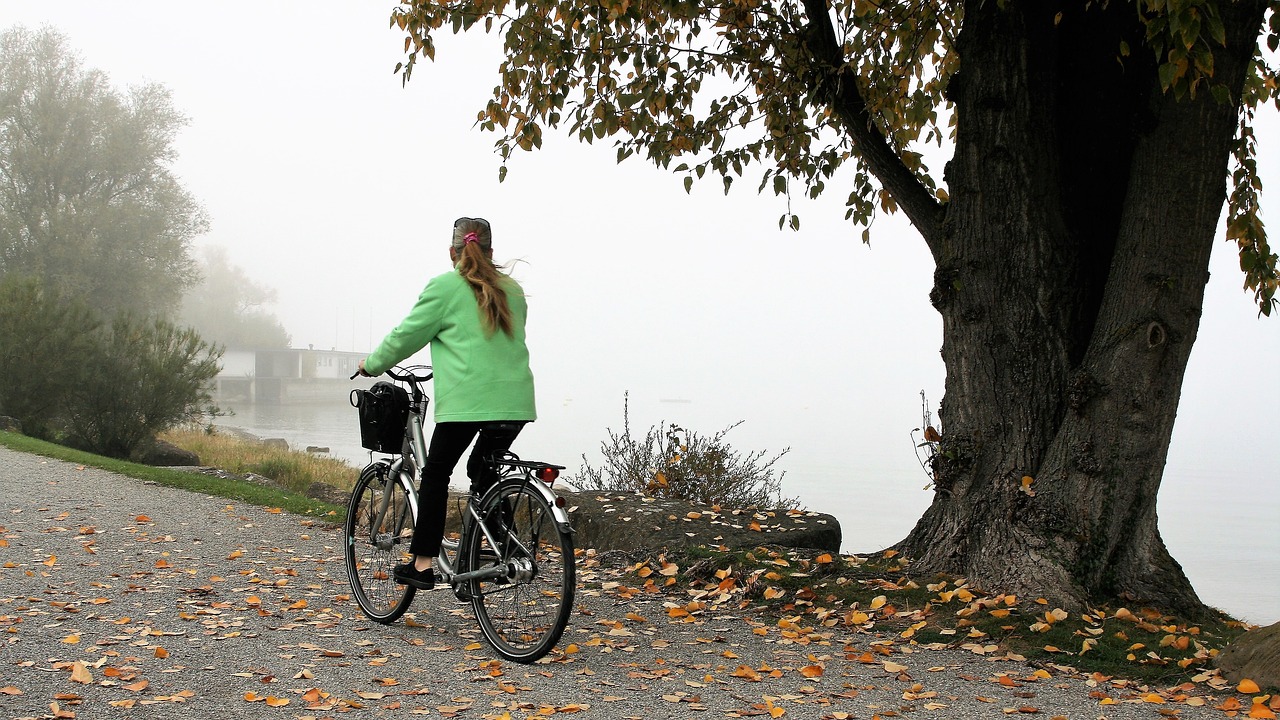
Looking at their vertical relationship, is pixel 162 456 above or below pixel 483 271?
below

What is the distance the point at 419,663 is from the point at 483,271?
75.1 inches

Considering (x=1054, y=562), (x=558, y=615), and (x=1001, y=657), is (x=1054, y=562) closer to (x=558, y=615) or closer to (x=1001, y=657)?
(x=1001, y=657)

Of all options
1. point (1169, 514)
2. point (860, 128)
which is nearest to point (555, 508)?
point (860, 128)

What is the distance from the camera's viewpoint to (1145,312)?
6297 mm

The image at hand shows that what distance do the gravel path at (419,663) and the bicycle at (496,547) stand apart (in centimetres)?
19

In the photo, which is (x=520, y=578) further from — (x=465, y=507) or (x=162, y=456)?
(x=162, y=456)

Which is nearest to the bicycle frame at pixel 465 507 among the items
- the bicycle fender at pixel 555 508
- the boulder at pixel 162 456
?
the bicycle fender at pixel 555 508

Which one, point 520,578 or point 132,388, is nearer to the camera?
point 520,578

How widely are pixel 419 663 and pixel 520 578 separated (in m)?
0.65

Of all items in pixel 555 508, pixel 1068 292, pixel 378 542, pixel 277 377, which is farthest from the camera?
pixel 277 377

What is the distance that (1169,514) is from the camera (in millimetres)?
19203

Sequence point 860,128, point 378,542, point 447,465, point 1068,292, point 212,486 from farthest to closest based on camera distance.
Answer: point 212,486, point 860,128, point 1068,292, point 378,542, point 447,465

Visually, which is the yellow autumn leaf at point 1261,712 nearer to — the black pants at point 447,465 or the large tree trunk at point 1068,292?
the large tree trunk at point 1068,292


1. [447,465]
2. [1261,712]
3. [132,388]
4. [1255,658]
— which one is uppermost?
[132,388]
